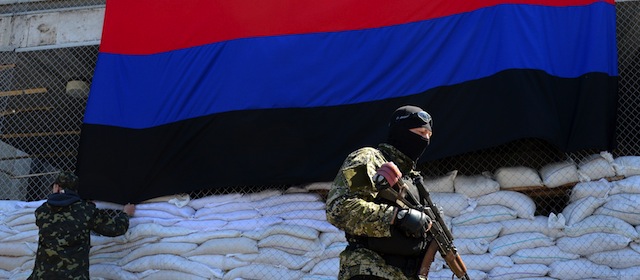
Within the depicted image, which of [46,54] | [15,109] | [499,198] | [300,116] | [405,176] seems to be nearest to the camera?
[405,176]

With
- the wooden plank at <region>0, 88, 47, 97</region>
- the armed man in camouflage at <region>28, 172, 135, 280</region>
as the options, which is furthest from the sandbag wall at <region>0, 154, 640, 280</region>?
the wooden plank at <region>0, 88, 47, 97</region>

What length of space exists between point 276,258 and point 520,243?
4.94 ft

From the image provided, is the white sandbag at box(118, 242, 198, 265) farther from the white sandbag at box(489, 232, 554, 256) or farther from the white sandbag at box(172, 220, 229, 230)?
the white sandbag at box(489, 232, 554, 256)

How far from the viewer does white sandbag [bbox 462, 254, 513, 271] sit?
4582 mm

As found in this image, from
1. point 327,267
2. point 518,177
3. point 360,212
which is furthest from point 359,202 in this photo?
point 518,177

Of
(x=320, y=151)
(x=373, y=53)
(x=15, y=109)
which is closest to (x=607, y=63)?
(x=373, y=53)

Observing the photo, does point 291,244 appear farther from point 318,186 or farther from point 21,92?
point 21,92

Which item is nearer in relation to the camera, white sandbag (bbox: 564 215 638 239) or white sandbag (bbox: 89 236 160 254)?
white sandbag (bbox: 564 215 638 239)

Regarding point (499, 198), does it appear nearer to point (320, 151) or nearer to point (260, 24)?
point (320, 151)

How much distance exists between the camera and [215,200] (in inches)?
204

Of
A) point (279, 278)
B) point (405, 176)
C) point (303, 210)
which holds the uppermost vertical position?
point (405, 176)

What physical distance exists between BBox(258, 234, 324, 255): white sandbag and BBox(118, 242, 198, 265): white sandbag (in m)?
0.49

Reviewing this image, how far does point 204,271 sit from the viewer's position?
16.0 feet

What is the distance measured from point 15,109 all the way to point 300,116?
3.00m
